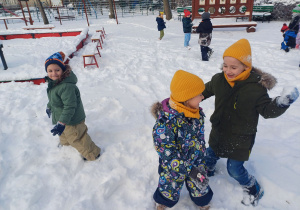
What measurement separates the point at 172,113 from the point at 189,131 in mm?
242

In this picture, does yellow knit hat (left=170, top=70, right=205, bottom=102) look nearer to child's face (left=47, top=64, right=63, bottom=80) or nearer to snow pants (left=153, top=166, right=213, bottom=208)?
snow pants (left=153, top=166, right=213, bottom=208)

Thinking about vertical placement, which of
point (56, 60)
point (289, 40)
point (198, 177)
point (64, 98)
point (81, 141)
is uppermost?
point (56, 60)

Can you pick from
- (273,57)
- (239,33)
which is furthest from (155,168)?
(239,33)

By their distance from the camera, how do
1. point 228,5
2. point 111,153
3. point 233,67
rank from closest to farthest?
1. point 233,67
2. point 111,153
3. point 228,5

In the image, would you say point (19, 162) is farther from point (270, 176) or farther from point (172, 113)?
point (270, 176)

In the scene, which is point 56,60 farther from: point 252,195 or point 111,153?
point 252,195

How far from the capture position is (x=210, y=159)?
2354mm

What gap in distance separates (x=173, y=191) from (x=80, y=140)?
1412 millimetres

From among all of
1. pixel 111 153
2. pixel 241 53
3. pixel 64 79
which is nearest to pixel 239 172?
pixel 241 53

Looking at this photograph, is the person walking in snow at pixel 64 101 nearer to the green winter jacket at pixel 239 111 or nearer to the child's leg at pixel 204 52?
the green winter jacket at pixel 239 111

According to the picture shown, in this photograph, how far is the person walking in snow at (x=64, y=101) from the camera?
2.35m

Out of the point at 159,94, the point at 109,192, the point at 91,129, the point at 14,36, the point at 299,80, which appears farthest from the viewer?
the point at 14,36

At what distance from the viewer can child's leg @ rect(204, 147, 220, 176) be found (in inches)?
91.2

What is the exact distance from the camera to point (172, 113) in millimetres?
1648
